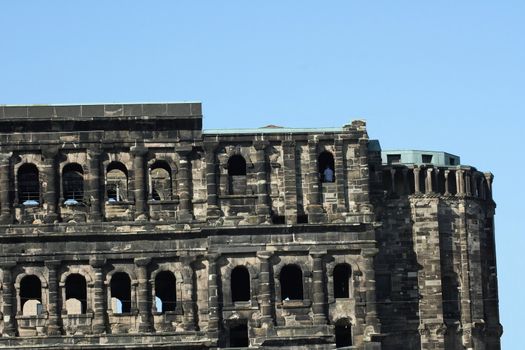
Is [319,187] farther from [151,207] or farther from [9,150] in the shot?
[9,150]

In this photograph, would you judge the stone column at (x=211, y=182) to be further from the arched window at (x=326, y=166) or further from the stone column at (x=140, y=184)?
the arched window at (x=326, y=166)

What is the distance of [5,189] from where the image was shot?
9700cm

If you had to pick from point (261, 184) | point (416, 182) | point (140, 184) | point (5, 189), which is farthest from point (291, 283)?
point (5, 189)

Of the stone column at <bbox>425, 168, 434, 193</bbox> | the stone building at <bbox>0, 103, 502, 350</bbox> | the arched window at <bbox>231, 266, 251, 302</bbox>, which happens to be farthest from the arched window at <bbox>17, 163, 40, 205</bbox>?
the stone column at <bbox>425, 168, 434, 193</bbox>

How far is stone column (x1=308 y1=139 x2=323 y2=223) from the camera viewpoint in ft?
319

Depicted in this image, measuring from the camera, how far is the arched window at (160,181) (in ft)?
322

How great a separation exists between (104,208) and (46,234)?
10.3 feet

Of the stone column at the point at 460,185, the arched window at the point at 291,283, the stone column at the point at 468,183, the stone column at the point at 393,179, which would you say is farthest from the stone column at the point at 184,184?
the stone column at the point at 468,183

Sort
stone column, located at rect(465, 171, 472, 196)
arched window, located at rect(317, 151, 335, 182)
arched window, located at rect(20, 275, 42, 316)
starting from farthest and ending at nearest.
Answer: stone column, located at rect(465, 171, 472, 196) → arched window, located at rect(317, 151, 335, 182) → arched window, located at rect(20, 275, 42, 316)

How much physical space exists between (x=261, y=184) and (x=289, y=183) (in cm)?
136

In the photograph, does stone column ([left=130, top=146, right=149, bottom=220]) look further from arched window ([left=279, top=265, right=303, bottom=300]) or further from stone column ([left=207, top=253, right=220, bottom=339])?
arched window ([left=279, top=265, right=303, bottom=300])

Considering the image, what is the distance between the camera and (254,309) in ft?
317

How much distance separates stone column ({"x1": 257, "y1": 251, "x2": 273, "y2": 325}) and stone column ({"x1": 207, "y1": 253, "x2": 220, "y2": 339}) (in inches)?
82.5

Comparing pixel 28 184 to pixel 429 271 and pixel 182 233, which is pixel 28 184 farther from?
pixel 429 271
